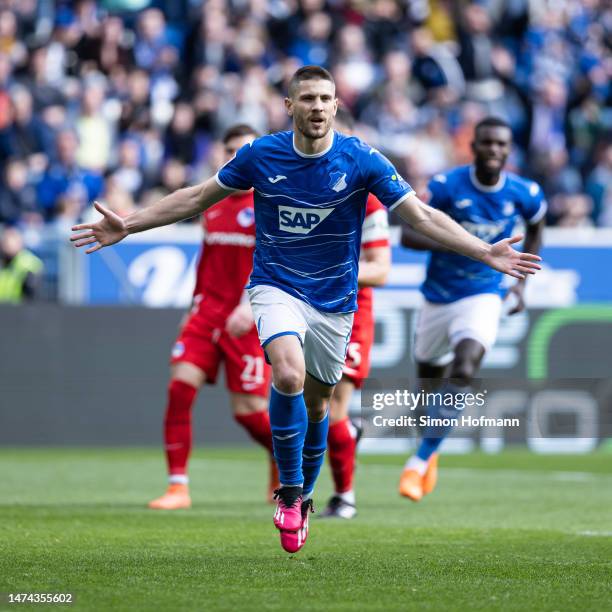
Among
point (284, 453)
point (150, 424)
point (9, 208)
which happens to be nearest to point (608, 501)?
point (284, 453)

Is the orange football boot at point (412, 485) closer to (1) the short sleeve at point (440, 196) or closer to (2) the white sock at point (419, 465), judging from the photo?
(2) the white sock at point (419, 465)

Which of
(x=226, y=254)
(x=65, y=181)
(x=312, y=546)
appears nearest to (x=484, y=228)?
(x=226, y=254)

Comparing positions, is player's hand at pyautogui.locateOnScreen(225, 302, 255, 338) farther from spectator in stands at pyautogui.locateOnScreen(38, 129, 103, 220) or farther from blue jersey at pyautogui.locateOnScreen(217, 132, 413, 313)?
spectator in stands at pyautogui.locateOnScreen(38, 129, 103, 220)

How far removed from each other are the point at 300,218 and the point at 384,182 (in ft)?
1.50

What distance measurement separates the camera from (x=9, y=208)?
657 inches

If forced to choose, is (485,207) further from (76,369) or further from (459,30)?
(459,30)

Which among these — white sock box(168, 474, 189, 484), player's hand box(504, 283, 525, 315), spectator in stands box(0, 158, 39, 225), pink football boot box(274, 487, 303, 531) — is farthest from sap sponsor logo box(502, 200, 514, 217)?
spectator in stands box(0, 158, 39, 225)

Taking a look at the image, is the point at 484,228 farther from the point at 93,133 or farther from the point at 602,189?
the point at 602,189

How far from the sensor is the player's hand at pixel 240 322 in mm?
9398

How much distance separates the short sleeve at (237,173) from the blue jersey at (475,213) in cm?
356

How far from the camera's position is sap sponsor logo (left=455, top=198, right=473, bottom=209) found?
10.5 m

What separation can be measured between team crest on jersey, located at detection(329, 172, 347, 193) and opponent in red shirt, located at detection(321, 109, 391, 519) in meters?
1.99

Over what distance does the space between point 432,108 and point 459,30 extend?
1.81 m

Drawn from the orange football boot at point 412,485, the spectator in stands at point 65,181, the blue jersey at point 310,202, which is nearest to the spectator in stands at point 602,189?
the spectator in stands at point 65,181
